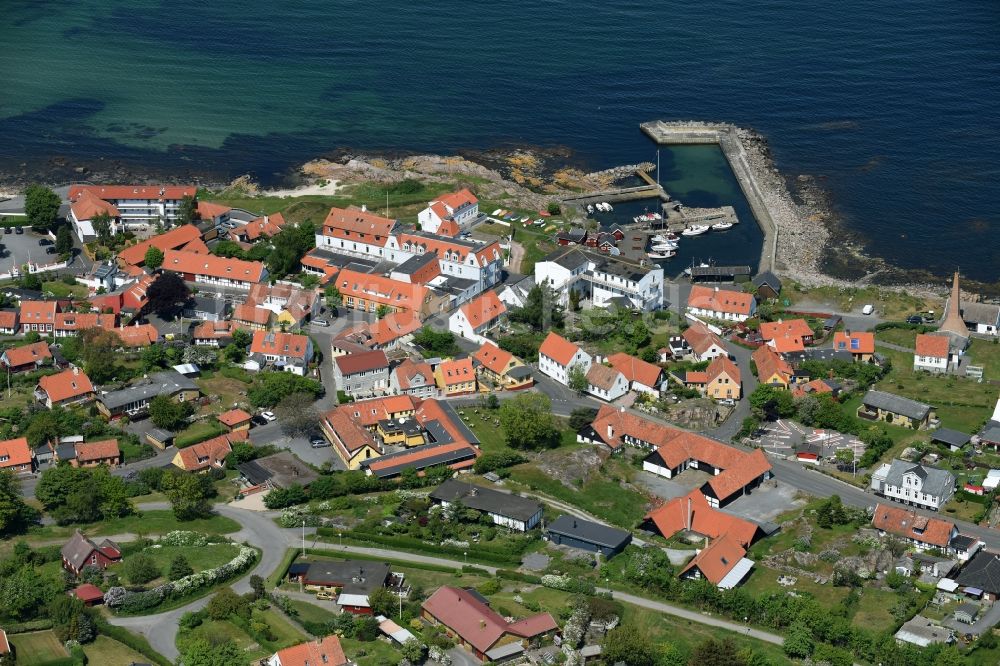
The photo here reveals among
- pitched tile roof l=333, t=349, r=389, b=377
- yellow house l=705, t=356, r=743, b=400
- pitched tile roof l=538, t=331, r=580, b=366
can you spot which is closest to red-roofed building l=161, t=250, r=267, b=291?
pitched tile roof l=333, t=349, r=389, b=377

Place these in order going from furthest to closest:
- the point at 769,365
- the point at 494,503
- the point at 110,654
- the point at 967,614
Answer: the point at 769,365, the point at 494,503, the point at 967,614, the point at 110,654

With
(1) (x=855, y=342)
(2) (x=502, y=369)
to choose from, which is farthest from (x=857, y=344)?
(2) (x=502, y=369)

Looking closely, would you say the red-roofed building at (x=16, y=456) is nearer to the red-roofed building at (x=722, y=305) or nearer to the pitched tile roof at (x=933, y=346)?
the red-roofed building at (x=722, y=305)

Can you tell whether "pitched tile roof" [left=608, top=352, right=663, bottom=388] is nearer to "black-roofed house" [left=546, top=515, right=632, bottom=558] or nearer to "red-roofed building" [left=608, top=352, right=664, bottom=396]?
"red-roofed building" [left=608, top=352, right=664, bottom=396]

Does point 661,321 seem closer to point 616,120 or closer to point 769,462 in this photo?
point 769,462

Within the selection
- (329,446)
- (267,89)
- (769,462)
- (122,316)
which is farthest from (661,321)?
(267,89)

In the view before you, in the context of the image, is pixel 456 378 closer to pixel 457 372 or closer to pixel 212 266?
pixel 457 372
